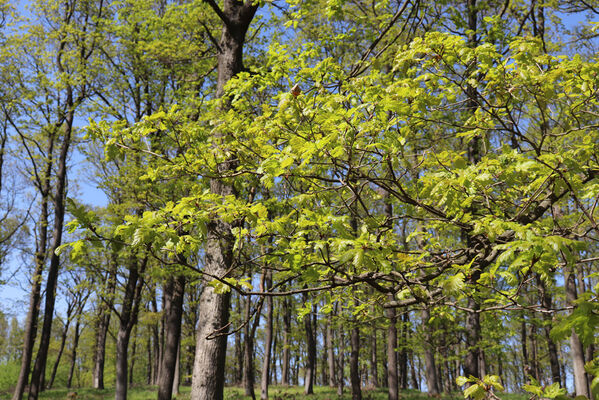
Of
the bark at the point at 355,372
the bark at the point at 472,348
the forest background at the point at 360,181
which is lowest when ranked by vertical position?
the bark at the point at 355,372

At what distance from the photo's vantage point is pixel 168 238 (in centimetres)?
292

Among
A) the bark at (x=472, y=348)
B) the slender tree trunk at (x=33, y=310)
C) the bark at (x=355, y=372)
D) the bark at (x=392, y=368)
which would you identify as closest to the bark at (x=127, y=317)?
the slender tree trunk at (x=33, y=310)

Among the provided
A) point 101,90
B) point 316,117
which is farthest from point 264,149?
point 101,90

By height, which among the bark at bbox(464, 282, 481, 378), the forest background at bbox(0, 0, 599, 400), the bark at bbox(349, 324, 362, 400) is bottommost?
the bark at bbox(349, 324, 362, 400)

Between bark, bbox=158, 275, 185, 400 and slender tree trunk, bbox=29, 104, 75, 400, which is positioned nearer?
bark, bbox=158, 275, 185, 400

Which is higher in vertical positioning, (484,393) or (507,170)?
(507,170)

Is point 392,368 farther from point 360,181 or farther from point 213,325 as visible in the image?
point 360,181

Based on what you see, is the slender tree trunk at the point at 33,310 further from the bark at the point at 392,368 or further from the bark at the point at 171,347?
the bark at the point at 392,368

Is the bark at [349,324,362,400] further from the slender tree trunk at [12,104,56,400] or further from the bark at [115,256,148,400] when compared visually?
the slender tree trunk at [12,104,56,400]

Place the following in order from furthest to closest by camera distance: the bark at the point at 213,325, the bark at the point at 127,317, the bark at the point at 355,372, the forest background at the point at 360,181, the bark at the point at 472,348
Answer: the bark at the point at 355,372 → the bark at the point at 127,317 → the bark at the point at 472,348 → the bark at the point at 213,325 → the forest background at the point at 360,181

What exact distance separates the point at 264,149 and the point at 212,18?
933 centimetres

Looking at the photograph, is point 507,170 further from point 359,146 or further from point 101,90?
point 101,90

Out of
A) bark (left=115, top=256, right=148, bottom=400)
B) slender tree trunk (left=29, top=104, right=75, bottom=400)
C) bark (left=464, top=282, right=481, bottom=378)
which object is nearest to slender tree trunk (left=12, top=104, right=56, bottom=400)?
slender tree trunk (left=29, top=104, right=75, bottom=400)

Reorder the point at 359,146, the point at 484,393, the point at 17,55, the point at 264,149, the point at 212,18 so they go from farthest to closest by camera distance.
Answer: the point at 17,55 < the point at 212,18 < the point at 264,149 < the point at 359,146 < the point at 484,393
